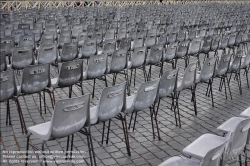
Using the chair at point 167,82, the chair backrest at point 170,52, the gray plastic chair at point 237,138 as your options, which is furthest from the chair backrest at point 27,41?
the gray plastic chair at point 237,138

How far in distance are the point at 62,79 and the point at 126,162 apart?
6.81 feet

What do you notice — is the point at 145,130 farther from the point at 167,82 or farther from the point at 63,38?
the point at 63,38

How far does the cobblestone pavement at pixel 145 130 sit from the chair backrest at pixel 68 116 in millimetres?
822

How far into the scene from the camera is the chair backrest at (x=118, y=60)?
648 cm

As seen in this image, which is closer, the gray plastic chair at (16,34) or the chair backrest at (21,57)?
the chair backrest at (21,57)

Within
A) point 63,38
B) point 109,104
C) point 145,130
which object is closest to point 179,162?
point 109,104

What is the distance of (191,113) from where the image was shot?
617cm

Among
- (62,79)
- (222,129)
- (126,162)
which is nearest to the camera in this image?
(222,129)

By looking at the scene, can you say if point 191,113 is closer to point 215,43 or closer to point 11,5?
point 215,43

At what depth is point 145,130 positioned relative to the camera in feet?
17.5

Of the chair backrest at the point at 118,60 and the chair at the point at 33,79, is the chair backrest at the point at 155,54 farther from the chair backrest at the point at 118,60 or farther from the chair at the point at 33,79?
the chair at the point at 33,79

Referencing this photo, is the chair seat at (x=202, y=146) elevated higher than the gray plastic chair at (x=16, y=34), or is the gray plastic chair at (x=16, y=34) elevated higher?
the gray plastic chair at (x=16, y=34)

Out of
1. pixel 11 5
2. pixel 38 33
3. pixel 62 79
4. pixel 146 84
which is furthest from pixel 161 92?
pixel 11 5

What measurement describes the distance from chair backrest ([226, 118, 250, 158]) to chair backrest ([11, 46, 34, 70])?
15.8ft
